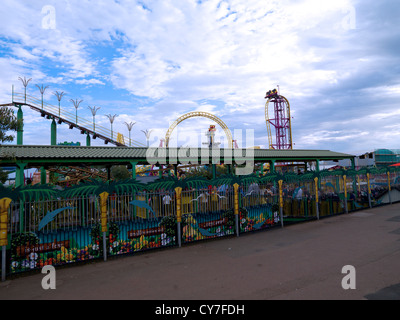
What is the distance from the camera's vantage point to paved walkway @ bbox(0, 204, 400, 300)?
5098 millimetres

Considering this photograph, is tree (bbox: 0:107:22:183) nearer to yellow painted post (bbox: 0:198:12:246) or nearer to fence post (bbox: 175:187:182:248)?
yellow painted post (bbox: 0:198:12:246)

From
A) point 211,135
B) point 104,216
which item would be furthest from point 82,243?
point 211,135

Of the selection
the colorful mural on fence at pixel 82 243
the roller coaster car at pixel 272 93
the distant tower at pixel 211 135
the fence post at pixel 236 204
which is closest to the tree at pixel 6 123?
the colorful mural on fence at pixel 82 243

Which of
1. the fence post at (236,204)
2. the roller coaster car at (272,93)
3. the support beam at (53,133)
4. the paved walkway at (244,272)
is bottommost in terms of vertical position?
the paved walkway at (244,272)

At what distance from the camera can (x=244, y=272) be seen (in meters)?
6.21

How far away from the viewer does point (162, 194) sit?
29.0 feet

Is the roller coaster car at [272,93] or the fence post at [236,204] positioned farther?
the roller coaster car at [272,93]

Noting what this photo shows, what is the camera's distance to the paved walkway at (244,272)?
16.7 ft

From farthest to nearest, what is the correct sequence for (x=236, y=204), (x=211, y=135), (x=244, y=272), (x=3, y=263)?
(x=211, y=135) < (x=236, y=204) < (x=3, y=263) < (x=244, y=272)

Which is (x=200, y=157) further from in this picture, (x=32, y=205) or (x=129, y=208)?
(x=32, y=205)

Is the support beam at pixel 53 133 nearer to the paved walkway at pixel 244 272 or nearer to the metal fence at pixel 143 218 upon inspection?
the metal fence at pixel 143 218

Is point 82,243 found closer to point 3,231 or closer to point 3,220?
point 3,231

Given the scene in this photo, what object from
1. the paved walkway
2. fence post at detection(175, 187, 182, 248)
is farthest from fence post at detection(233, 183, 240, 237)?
fence post at detection(175, 187, 182, 248)
